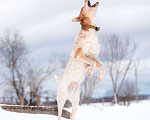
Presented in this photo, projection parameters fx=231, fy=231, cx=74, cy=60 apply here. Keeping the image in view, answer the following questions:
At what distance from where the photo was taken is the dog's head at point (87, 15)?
446cm

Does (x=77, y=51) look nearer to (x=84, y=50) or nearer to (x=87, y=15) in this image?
(x=84, y=50)

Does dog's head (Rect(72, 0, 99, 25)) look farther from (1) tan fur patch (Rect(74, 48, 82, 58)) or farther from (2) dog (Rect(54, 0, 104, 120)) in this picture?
(1) tan fur patch (Rect(74, 48, 82, 58))

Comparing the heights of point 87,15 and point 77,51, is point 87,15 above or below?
above

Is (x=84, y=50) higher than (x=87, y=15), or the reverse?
(x=87, y=15)

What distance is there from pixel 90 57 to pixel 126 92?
53.5ft

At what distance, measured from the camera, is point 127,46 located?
15.7 meters

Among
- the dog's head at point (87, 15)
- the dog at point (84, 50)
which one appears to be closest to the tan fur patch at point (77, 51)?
the dog at point (84, 50)

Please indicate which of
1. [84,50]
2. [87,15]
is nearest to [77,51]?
[84,50]

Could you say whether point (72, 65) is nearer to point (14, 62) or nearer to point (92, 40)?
point (92, 40)

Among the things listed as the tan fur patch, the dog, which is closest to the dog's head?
the dog

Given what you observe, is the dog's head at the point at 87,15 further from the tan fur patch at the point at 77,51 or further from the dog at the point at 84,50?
the tan fur patch at the point at 77,51

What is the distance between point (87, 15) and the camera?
4.48 meters

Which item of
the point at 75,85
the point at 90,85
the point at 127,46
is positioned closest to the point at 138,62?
the point at 127,46

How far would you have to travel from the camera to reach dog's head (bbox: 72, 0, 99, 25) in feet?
14.6
